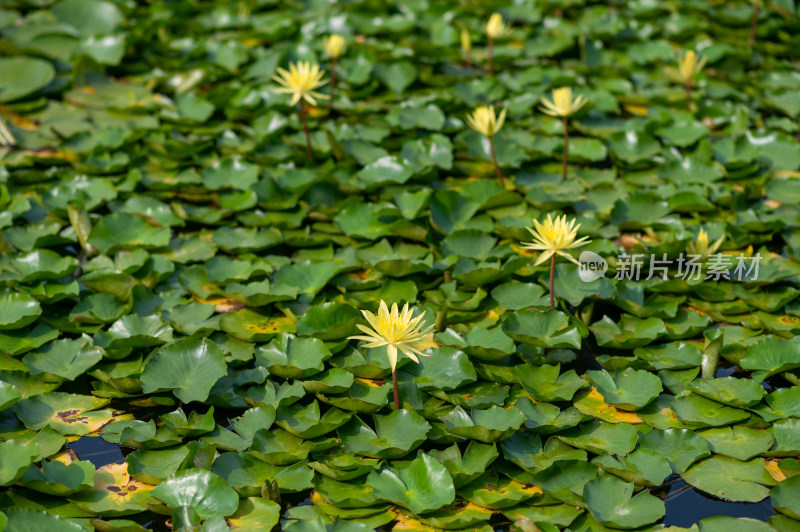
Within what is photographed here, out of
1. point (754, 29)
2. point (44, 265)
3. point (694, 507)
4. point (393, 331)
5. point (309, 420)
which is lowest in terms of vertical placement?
point (694, 507)

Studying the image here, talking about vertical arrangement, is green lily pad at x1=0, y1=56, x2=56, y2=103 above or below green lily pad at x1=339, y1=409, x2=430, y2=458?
above

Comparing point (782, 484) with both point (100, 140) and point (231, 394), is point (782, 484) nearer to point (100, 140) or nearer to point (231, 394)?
point (231, 394)

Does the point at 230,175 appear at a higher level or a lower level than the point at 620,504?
higher

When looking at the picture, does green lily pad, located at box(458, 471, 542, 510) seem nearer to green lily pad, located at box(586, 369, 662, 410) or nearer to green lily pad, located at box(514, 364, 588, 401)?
green lily pad, located at box(514, 364, 588, 401)

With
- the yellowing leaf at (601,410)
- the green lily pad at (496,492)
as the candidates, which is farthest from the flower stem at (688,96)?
the green lily pad at (496,492)

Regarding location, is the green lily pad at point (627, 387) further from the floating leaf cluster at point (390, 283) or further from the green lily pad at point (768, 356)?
the green lily pad at point (768, 356)

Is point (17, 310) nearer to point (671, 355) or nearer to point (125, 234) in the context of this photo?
point (125, 234)

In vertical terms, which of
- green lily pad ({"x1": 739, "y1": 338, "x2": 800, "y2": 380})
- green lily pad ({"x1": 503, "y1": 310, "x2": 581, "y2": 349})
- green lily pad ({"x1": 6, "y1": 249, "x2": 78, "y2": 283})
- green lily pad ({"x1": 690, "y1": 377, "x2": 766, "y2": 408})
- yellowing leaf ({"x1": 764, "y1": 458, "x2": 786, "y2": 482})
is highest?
green lily pad ({"x1": 6, "y1": 249, "x2": 78, "y2": 283})

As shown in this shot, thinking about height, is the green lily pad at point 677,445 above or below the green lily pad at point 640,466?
below

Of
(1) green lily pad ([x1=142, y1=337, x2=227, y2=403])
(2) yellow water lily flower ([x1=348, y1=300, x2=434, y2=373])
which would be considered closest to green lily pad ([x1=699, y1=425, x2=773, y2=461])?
(2) yellow water lily flower ([x1=348, y1=300, x2=434, y2=373])

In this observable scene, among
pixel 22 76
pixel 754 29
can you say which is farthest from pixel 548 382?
pixel 754 29

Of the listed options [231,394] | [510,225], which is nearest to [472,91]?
[510,225]

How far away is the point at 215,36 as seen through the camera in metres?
6.13

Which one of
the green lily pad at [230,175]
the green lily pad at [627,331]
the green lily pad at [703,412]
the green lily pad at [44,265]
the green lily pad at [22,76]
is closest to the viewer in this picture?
the green lily pad at [703,412]
